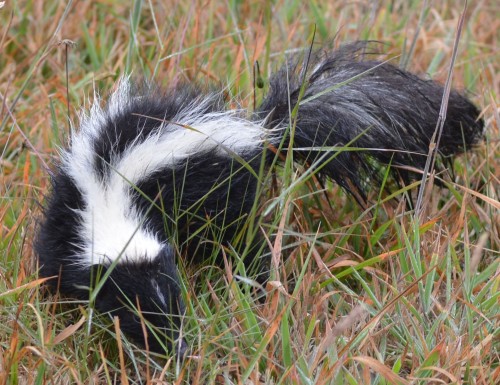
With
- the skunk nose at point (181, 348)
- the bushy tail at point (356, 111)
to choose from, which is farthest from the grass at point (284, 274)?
the bushy tail at point (356, 111)

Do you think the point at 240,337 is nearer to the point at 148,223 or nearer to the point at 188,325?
the point at 188,325

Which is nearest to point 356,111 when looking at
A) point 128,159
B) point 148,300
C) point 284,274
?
point 284,274

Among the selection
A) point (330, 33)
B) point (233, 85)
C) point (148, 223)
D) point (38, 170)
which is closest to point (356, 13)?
point (330, 33)

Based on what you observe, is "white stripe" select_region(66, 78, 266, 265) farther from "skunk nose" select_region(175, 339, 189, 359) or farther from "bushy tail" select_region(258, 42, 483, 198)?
"skunk nose" select_region(175, 339, 189, 359)

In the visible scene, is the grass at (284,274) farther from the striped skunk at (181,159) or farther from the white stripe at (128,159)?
the white stripe at (128,159)

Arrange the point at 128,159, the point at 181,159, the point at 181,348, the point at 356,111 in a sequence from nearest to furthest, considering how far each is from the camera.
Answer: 1. the point at 181,348
2. the point at 128,159
3. the point at 181,159
4. the point at 356,111

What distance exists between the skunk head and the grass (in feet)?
0.20

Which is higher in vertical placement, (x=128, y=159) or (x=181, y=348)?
(x=128, y=159)

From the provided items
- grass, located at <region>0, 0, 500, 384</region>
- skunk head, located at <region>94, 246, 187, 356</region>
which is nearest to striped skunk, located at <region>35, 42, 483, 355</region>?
skunk head, located at <region>94, 246, 187, 356</region>

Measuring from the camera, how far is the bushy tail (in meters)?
3.65

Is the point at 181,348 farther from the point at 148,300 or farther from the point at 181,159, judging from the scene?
the point at 181,159

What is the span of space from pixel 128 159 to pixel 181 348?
0.78 metres

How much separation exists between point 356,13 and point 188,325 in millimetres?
3111

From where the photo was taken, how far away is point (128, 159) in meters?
3.36
